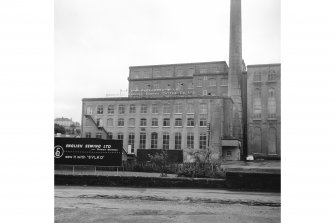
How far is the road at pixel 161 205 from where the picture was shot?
8.04 meters

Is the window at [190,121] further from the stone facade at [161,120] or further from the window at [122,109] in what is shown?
the window at [122,109]

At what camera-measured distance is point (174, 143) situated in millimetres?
36250

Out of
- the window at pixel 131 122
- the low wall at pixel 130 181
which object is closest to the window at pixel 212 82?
the window at pixel 131 122

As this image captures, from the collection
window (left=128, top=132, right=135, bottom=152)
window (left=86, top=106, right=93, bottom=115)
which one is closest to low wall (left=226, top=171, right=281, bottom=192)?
window (left=128, top=132, right=135, bottom=152)

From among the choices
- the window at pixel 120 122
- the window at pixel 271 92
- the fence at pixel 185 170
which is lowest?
the fence at pixel 185 170

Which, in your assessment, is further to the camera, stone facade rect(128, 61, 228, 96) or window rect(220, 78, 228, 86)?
stone facade rect(128, 61, 228, 96)

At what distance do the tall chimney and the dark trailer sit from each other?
23914 mm

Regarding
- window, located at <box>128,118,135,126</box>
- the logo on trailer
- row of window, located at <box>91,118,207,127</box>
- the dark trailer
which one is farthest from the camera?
window, located at <box>128,118,135,126</box>

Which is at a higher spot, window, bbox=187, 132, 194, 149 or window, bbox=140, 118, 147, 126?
window, bbox=140, 118, 147, 126

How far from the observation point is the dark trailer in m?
17.0

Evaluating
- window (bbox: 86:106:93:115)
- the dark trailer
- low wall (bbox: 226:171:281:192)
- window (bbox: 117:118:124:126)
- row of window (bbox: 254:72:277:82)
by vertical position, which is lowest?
low wall (bbox: 226:171:281:192)

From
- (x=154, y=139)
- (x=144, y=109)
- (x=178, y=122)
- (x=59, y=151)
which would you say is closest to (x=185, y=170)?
(x=59, y=151)

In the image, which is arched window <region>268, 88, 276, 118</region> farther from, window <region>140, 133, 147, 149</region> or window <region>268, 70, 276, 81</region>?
window <region>140, 133, 147, 149</region>
